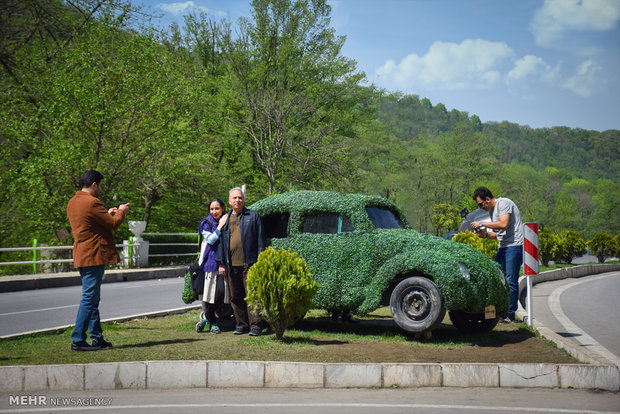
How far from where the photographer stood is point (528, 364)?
235 inches

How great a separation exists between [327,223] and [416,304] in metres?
1.80

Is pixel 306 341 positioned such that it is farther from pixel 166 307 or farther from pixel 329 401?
pixel 166 307

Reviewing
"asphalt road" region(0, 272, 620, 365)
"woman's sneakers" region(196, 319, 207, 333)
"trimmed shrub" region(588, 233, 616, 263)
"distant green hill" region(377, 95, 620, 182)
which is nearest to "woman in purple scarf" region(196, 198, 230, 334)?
"woman's sneakers" region(196, 319, 207, 333)

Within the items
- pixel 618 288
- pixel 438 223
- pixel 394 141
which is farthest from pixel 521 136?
pixel 618 288

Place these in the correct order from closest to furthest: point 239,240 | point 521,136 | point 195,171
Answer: point 239,240 → point 195,171 → point 521,136

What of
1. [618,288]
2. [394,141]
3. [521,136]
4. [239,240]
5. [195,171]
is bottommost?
[618,288]

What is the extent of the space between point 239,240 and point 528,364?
4.16 m

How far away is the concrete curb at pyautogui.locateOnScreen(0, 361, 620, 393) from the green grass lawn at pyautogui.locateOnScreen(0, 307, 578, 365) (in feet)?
1.38

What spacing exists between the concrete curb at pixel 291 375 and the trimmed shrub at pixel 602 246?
37.6 m

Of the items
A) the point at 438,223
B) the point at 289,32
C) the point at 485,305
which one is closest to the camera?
the point at 485,305

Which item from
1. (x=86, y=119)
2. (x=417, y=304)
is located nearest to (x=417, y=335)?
(x=417, y=304)

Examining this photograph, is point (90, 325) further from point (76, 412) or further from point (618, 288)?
point (618, 288)

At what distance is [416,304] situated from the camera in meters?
7.77

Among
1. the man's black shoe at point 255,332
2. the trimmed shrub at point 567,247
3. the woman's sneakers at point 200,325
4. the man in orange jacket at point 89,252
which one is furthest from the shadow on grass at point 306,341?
the trimmed shrub at point 567,247
